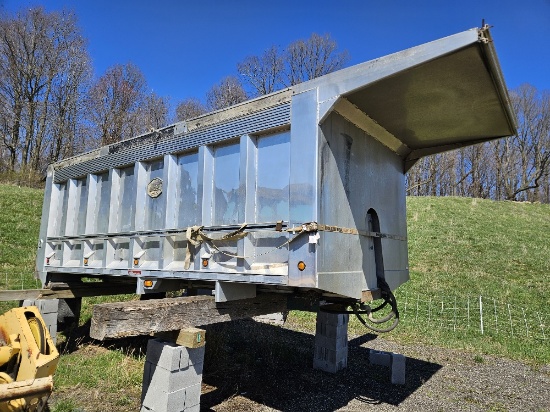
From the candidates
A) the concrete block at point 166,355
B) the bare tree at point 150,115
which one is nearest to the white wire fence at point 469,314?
the concrete block at point 166,355

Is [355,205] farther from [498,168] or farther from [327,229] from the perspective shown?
[498,168]

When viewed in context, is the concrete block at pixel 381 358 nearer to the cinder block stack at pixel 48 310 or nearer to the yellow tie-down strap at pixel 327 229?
the yellow tie-down strap at pixel 327 229

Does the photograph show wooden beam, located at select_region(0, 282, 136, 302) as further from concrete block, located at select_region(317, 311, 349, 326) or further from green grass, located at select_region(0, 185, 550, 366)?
concrete block, located at select_region(317, 311, 349, 326)

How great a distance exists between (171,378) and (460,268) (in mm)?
13652

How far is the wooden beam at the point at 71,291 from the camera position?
238 inches

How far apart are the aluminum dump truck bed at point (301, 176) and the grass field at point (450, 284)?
1.94 metres

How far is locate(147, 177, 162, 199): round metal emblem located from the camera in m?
4.98

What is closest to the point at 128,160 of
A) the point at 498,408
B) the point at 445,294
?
the point at 498,408

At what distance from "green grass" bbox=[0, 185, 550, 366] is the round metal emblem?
2959 mm

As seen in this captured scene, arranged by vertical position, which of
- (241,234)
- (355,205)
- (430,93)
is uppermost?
(430,93)

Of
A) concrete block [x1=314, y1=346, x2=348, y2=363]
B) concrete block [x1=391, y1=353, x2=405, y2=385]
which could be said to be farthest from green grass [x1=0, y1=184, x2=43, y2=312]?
concrete block [x1=391, y1=353, x2=405, y2=385]

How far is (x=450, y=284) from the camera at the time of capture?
13.2 meters

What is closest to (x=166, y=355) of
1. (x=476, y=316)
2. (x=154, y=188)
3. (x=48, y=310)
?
(x=154, y=188)

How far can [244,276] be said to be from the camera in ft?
12.6
